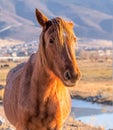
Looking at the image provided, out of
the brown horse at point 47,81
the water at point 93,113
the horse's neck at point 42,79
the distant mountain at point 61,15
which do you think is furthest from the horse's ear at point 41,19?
the distant mountain at point 61,15

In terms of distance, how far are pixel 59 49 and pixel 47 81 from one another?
919mm

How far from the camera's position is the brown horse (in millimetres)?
6188

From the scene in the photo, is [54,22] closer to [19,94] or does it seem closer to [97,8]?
[19,94]

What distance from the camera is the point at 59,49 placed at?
621cm

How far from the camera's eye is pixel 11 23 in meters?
114

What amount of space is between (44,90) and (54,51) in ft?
3.13

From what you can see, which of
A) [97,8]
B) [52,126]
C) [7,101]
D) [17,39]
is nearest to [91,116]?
[7,101]

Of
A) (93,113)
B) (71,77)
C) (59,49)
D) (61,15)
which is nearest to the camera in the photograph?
(71,77)

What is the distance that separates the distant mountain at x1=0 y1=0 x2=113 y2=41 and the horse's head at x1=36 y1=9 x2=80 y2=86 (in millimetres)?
95029

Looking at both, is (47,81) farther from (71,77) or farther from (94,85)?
(94,85)

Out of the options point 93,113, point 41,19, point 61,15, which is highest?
point 41,19

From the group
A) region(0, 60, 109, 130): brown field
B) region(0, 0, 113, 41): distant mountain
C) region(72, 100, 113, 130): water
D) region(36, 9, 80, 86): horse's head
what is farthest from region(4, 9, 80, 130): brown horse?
region(0, 0, 113, 41): distant mountain

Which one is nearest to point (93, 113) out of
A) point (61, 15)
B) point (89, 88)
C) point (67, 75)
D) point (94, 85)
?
point (89, 88)

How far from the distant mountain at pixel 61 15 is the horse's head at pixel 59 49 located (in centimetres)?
9503
